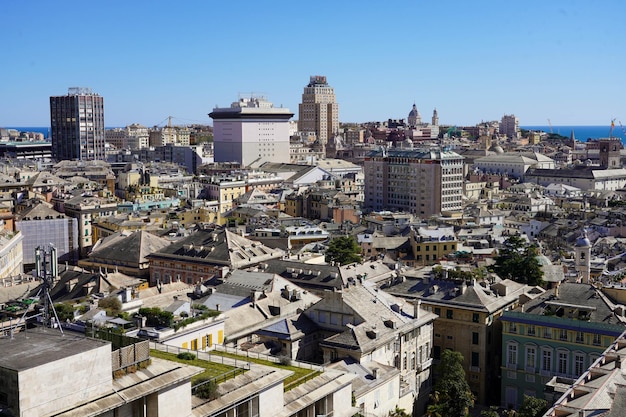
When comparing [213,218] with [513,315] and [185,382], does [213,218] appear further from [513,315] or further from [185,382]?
[185,382]

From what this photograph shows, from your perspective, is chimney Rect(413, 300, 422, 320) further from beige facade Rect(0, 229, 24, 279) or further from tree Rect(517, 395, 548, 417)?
beige facade Rect(0, 229, 24, 279)

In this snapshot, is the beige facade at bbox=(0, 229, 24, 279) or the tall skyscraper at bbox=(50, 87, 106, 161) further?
the tall skyscraper at bbox=(50, 87, 106, 161)

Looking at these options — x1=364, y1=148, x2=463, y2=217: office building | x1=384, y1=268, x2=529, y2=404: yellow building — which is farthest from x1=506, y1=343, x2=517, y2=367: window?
x1=364, y1=148, x2=463, y2=217: office building

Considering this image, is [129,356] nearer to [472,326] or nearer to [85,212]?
[472,326]

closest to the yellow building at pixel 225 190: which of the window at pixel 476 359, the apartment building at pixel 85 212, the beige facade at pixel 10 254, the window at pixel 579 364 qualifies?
the apartment building at pixel 85 212

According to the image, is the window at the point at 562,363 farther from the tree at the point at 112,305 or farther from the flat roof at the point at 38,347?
the flat roof at the point at 38,347
